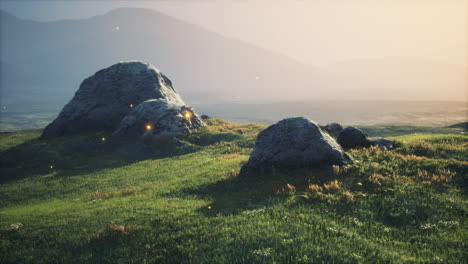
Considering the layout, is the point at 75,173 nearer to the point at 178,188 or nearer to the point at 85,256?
the point at 178,188

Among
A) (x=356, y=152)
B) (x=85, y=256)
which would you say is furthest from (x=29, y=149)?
(x=356, y=152)

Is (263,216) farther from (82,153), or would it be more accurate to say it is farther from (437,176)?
(82,153)

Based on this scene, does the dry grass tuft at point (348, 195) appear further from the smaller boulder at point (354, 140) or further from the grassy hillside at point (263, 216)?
the smaller boulder at point (354, 140)

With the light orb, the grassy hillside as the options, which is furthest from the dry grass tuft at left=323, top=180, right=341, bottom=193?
the light orb

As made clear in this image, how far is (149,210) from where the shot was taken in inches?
A: 590

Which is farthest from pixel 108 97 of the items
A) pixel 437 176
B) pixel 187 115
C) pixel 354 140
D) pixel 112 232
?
pixel 437 176

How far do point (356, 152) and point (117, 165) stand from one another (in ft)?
83.4

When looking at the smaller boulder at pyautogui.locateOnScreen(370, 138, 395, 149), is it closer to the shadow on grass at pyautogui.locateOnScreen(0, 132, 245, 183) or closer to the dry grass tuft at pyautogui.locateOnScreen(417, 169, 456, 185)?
the dry grass tuft at pyautogui.locateOnScreen(417, 169, 456, 185)

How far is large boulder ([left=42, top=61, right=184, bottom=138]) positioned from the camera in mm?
44500

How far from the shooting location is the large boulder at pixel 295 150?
18.8 metres

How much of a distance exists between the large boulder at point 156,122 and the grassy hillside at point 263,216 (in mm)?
14937

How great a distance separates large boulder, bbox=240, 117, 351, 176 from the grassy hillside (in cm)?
100

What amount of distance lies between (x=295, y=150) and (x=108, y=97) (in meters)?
38.9

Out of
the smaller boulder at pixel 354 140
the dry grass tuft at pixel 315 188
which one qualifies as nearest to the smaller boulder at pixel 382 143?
the smaller boulder at pixel 354 140
